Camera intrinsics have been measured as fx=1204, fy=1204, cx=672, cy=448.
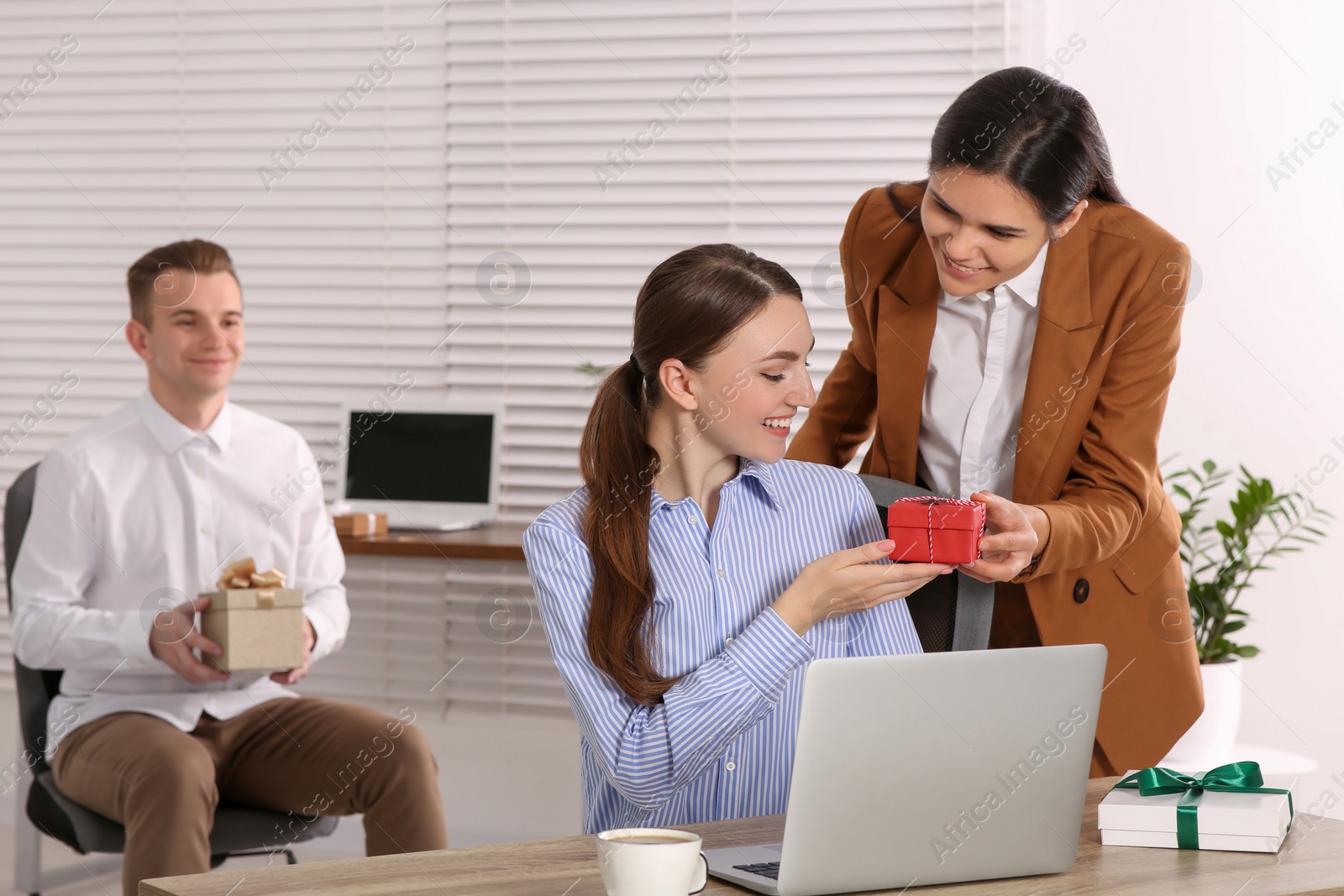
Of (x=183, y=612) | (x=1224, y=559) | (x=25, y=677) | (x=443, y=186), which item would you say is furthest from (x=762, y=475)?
(x=443, y=186)

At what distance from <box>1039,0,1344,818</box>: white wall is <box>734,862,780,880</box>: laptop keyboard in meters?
2.71

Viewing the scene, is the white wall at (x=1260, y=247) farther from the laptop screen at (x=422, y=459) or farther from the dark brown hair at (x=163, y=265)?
the dark brown hair at (x=163, y=265)

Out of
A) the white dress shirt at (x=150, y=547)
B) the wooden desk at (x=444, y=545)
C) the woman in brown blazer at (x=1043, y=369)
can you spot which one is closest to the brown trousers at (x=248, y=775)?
the white dress shirt at (x=150, y=547)

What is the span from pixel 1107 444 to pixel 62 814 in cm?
226

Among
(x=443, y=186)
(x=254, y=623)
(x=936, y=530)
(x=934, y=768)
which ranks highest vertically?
(x=443, y=186)

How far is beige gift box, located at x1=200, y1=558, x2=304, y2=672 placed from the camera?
102 inches

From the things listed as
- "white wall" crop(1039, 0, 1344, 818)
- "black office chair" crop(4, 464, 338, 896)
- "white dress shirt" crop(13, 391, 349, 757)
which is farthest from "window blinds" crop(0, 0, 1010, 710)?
"black office chair" crop(4, 464, 338, 896)

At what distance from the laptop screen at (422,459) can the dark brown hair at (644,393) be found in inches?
84.3

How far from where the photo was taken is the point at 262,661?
262 centimetres

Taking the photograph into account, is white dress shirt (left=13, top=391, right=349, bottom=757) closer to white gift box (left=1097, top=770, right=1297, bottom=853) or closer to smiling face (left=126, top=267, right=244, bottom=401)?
smiling face (left=126, top=267, right=244, bottom=401)

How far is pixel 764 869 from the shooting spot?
1202mm

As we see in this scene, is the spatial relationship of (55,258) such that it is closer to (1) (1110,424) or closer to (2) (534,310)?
(2) (534,310)

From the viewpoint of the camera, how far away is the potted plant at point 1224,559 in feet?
10.5

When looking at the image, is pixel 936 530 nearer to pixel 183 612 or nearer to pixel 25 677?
pixel 183 612
